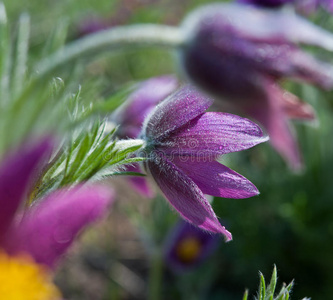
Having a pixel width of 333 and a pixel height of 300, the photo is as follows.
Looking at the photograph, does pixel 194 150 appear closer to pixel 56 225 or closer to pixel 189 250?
pixel 56 225

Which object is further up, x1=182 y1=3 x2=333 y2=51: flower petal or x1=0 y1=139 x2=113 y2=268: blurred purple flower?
x1=182 y1=3 x2=333 y2=51: flower petal

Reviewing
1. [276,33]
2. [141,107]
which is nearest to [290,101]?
[276,33]

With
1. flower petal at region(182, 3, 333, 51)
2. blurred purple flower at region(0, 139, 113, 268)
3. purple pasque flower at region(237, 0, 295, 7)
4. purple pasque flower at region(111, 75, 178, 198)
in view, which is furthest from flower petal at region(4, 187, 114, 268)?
purple pasque flower at region(237, 0, 295, 7)

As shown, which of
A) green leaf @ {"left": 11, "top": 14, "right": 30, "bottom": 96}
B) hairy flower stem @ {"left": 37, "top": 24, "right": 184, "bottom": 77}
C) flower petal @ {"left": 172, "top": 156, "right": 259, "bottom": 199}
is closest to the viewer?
hairy flower stem @ {"left": 37, "top": 24, "right": 184, "bottom": 77}

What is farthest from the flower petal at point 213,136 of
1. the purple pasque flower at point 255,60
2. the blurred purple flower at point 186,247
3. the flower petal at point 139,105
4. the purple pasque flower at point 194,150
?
the blurred purple flower at point 186,247

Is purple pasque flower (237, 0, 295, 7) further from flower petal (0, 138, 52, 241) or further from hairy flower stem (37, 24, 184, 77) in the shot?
flower petal (0, 138, 52, 241)

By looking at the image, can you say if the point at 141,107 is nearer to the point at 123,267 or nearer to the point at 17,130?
the point at 17,130
